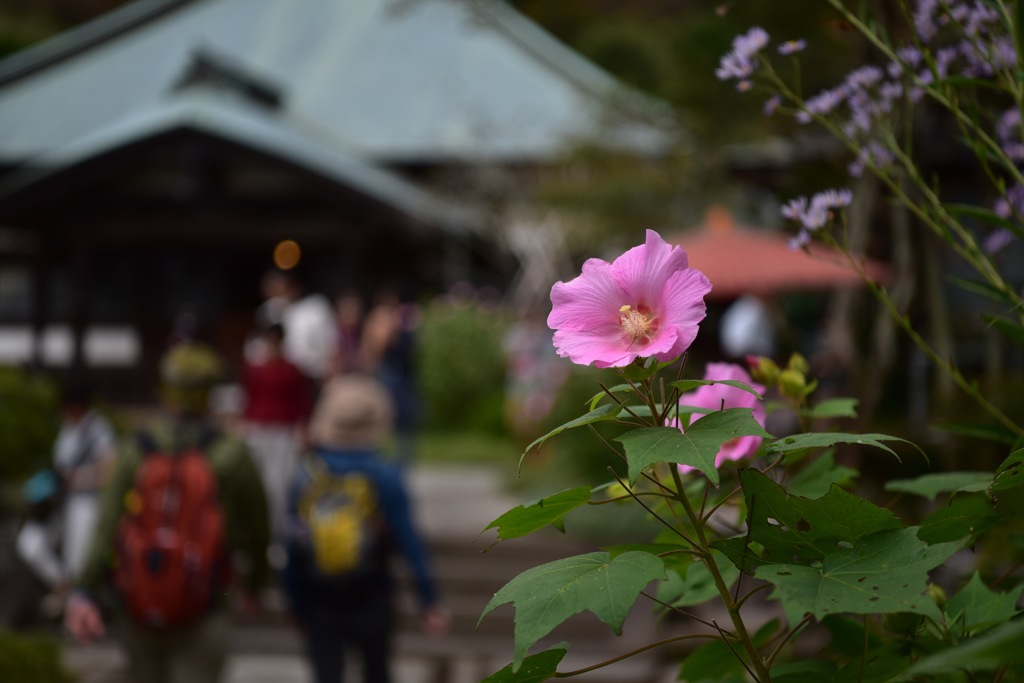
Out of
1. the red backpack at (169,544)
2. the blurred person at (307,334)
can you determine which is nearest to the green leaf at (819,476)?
the red backpack at (169,544)

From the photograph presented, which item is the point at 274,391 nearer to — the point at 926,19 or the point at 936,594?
the point at 926,19

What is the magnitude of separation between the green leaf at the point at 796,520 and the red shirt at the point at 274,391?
7.79 meters

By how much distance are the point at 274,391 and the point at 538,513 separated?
25.3ft

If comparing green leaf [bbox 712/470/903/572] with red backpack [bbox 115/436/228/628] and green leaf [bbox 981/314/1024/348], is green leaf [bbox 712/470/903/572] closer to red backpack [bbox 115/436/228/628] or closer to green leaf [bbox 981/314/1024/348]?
green leaf [bbox 981/314/1024/348]

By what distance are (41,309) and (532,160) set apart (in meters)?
8.70

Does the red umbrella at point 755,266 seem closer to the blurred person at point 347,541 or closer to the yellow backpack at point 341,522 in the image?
the blurred person at point 347,541

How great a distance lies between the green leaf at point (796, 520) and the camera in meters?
1.12

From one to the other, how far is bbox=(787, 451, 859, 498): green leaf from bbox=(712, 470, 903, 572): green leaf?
0.21m

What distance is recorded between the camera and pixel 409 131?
23438 millimetres

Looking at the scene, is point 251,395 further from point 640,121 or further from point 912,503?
point 640,121

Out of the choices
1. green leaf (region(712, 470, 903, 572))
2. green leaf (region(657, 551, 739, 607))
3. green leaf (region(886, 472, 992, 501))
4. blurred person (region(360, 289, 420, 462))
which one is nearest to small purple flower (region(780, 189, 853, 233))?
green leaf (region(886, 472, 992, 501))

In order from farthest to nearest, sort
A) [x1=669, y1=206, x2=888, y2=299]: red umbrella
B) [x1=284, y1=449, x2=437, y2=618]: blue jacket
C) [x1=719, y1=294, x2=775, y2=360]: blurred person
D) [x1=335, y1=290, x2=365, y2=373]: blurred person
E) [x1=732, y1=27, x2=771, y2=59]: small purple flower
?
1. [x1=719, y1=294, x2=775, y2=360]: blurred person
2. [x1=669, y1=206, x2=888, y2=299]: red umbrella
3. [x1=335, y1=290, x2=365, y2=373]: blurred person
4. [x1=284, y1=449, x2=437, y2=618]: blue jacket
5. [x1=732, y1=27, x2=771, y2=59]: small purple flower

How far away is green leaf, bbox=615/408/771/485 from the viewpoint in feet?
3.41

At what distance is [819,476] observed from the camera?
1403 mm
